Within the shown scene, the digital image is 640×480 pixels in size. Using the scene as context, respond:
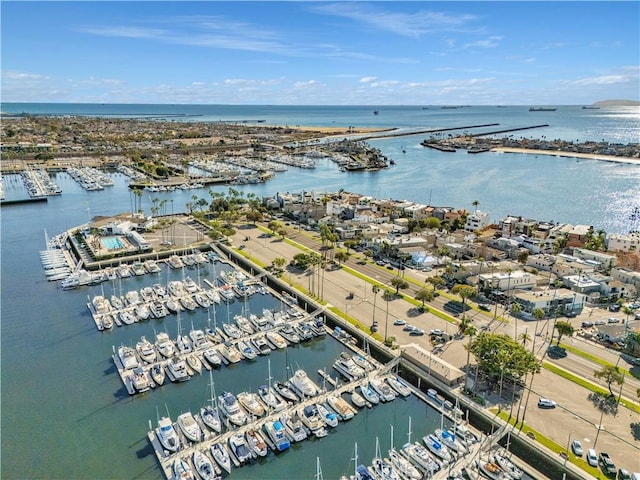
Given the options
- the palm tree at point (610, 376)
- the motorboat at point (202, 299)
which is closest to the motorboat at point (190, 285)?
the motorboat at point (202, 299)

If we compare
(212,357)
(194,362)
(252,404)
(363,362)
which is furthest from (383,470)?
(194,362)

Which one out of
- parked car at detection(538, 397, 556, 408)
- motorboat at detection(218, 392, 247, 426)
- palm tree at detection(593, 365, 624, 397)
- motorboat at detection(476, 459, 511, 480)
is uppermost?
palm tree at detection(593, 365, 624, 397)

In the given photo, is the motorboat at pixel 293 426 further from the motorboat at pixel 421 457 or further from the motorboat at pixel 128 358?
Result: the motorboat at pixel 128 358

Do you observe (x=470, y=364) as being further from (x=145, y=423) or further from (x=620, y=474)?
(x=145, y=423)

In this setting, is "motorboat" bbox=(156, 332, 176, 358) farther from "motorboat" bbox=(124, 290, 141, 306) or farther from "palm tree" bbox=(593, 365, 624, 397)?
"palm tree" bbox=(593, 365, 624, 397)

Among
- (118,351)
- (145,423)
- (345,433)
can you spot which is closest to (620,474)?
(345,433)

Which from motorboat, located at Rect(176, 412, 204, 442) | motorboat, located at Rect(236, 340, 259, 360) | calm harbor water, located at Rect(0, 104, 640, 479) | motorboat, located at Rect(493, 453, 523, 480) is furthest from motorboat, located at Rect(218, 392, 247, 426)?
motorboat, located at Rect(493, 453, 523, 480)
